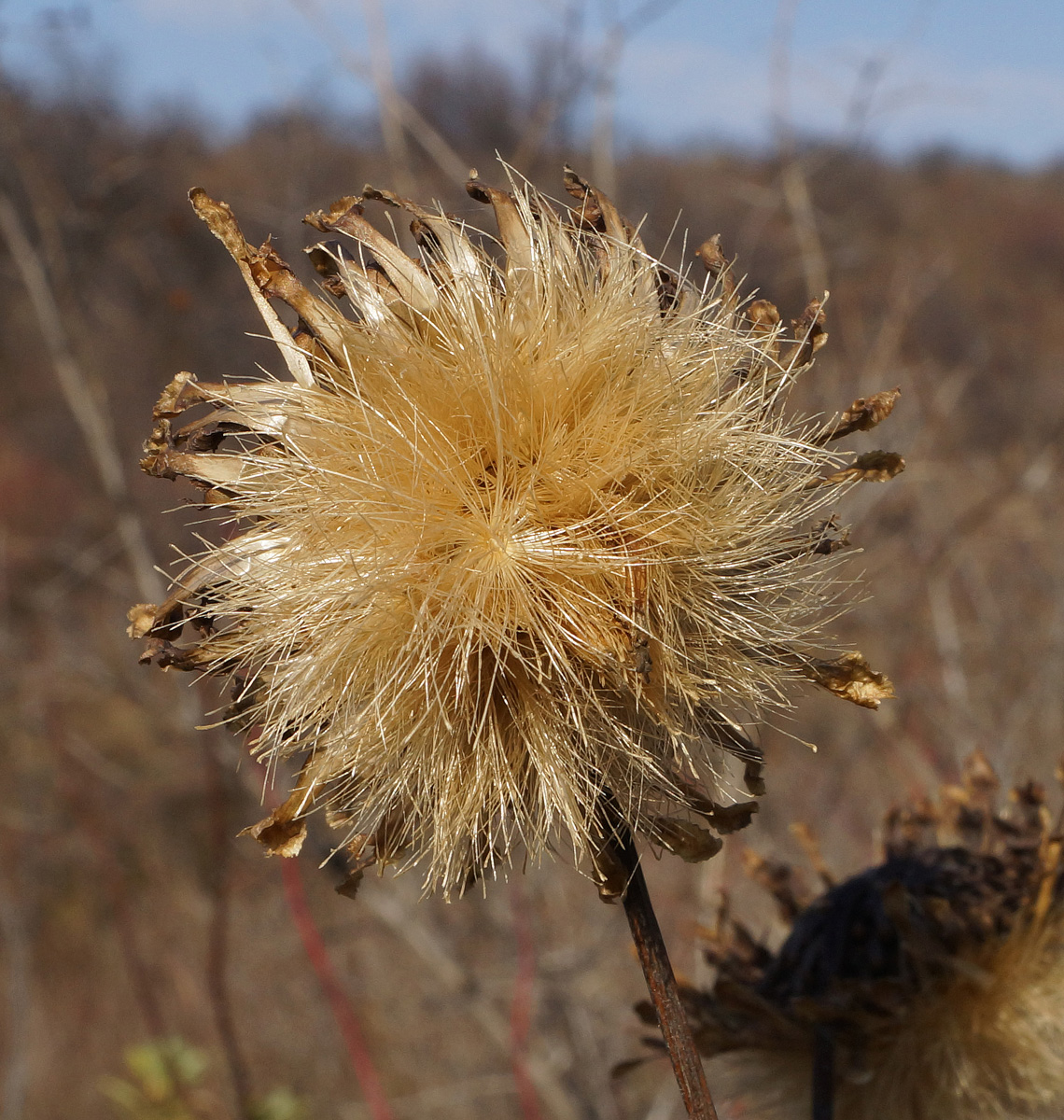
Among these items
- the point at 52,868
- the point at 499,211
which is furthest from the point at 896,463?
the point at 52,868

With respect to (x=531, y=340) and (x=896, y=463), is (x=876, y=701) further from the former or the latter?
(x=531, y=340)

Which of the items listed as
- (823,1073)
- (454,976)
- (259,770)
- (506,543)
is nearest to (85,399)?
(259,770)

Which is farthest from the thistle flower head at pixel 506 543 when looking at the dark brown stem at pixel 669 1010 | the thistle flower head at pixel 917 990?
the thistle flower head at pixel 917 990

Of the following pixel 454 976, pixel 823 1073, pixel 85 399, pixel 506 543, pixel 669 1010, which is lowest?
pixel 823 1073

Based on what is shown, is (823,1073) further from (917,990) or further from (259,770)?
(259,770)

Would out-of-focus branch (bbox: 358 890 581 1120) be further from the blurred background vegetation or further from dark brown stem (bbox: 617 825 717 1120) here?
dark brown stem (bbox: 617 825 717 1120)

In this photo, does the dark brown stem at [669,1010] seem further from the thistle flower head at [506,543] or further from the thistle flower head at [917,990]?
the thistle flower head at [917,990]
